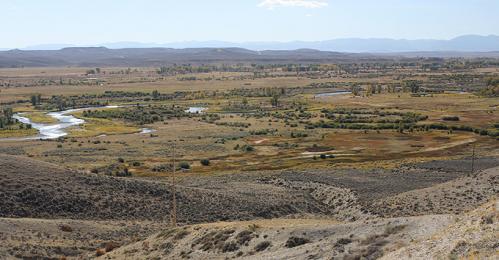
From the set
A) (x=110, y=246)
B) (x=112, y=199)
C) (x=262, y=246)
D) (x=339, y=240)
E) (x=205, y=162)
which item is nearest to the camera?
(x=339, y=240)

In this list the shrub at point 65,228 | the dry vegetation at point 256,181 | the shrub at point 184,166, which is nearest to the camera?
the dry vegetation at point 256,181

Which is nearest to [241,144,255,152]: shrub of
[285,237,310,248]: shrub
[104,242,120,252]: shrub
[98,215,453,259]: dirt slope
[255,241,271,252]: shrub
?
[104,242,120,252]: shrub

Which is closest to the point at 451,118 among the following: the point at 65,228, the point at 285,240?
the point at 65,228

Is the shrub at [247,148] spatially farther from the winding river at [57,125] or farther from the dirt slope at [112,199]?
the dirt slope at [112,199]

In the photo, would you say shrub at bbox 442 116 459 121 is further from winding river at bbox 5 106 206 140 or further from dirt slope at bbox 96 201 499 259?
dirt slope at bbox 96 201 499 259

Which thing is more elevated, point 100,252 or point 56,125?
point 100,252

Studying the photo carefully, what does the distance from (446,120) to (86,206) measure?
88.5 m

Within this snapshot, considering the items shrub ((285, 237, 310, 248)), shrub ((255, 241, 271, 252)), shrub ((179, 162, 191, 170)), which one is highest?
shrub ((285, 237, 310, 248))

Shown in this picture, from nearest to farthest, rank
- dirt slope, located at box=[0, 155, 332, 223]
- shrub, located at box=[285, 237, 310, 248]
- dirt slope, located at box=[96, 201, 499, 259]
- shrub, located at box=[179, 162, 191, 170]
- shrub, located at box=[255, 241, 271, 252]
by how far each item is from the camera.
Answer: dirt slope, located at box=[96, 201, 499, 259]
shrub, located at box=[285, 237, 310, 248]
shrub, located at box=[255, 241, 271, 252]
dirt slope, located at box=[0, 155, 332, 223]
shrub, located at box=[179, 162, 191, 170]

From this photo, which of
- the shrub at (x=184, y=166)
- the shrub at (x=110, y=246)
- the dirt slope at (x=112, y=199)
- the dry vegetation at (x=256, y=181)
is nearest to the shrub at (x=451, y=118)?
the dry vegetation at (x=256, y=181)

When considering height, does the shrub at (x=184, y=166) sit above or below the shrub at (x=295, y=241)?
below

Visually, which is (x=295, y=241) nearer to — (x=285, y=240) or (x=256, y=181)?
(x=285, y=240)

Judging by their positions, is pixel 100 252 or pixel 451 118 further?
pixel 451 118

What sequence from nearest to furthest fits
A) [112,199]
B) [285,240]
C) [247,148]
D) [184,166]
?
[285,240] < [112,199] < [184,166] < [247,148]
